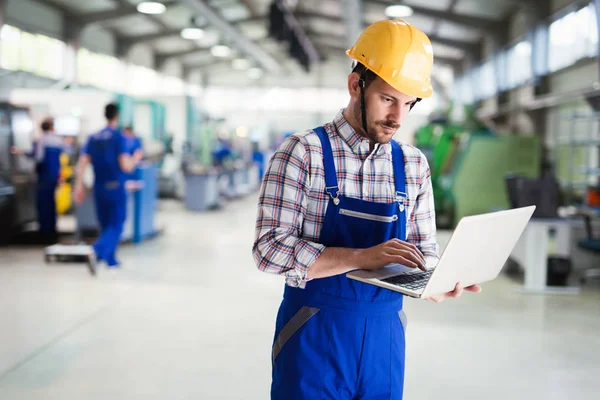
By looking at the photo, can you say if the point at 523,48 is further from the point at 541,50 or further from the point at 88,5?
the point at 88,5

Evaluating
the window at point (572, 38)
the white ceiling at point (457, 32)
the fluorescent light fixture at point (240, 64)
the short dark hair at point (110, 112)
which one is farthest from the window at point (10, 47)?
the fluorescent light fixture at point (240, 64)

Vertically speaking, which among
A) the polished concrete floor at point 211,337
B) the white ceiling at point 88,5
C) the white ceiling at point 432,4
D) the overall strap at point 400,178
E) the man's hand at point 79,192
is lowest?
the polished concrete floor at point 211,337

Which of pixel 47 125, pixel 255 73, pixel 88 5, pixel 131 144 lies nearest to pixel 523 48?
pixel 131 144

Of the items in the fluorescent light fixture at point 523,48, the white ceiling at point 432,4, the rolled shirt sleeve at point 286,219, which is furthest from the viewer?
the white ceiling at point 432,4

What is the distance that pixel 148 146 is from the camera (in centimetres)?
1145

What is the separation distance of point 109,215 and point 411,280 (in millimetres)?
5367

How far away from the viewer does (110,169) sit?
6.23 metres

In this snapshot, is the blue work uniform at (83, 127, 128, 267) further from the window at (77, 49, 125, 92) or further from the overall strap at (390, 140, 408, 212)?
the window at (77, 49, 125, 92)

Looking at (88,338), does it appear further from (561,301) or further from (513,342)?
(561,301)

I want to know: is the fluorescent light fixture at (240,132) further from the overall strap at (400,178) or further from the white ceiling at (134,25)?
the overall strap at (400,178)

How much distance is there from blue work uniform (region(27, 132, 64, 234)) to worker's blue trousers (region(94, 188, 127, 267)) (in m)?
2.43

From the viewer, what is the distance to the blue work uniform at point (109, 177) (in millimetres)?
6207

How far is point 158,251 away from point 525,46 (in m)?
8.18

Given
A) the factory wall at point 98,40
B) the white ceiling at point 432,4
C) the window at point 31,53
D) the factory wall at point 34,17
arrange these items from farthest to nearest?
the factory wall at point 98,40
the white ceiling at point 432,4
the factory wall at point 34,17
the window at point 31,53
